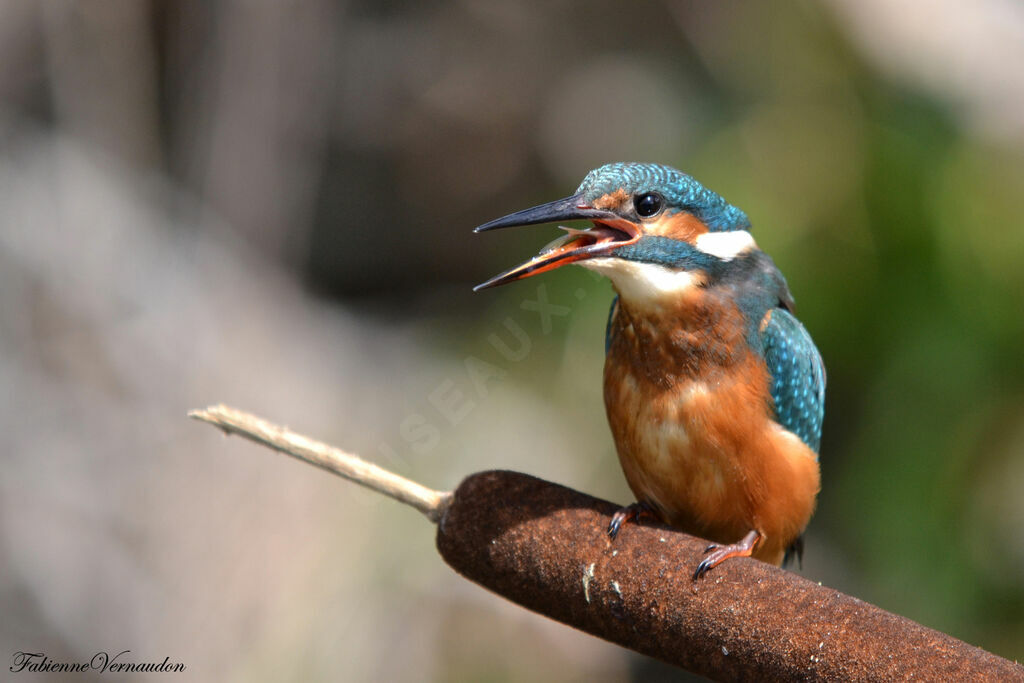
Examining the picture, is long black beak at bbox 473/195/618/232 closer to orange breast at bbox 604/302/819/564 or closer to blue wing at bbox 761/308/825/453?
orange breast at bbox 604/302/819/564

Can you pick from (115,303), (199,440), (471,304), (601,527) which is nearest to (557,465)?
(471,304)

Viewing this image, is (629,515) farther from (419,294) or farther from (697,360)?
(419,294)

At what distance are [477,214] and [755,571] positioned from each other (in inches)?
191

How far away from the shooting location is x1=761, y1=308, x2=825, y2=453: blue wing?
2.74 m

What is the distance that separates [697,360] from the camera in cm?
263

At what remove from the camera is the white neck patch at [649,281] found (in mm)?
2502

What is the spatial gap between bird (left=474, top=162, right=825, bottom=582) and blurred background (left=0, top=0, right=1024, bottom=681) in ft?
6.37

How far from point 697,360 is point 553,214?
566 mm

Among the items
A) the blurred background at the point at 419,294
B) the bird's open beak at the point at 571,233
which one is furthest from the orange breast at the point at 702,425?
the blurred background at the point at 419,294

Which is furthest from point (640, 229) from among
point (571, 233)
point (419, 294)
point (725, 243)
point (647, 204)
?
point (419, 294)

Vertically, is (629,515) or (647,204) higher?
(647,204)
